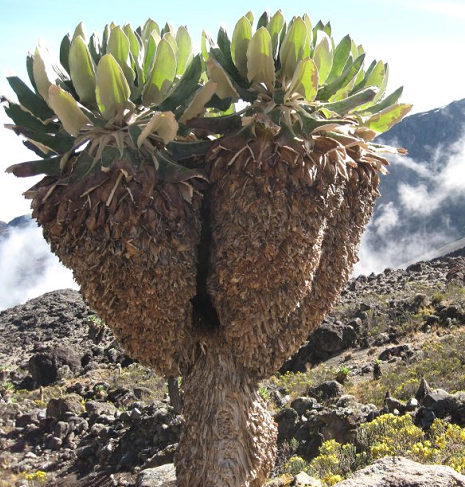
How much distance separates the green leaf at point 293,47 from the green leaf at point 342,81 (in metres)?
0.28

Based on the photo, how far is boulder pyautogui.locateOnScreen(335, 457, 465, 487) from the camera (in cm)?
398

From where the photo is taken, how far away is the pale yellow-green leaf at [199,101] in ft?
10.3

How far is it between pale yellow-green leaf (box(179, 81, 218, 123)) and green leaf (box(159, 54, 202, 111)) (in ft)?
0.35

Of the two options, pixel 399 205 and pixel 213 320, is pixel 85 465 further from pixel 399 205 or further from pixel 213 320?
pixel 399 205

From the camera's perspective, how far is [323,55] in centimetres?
338

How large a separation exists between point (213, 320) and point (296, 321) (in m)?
0.53

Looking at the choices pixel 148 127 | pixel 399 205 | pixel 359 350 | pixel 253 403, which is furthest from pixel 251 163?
pixel 399 205

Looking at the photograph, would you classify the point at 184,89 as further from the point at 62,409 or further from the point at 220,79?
the point at 62,409

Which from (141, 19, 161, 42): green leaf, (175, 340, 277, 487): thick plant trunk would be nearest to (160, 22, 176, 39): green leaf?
(141, 19, 161, 42): green leaf

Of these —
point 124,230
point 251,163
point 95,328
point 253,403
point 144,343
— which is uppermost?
point 95,328

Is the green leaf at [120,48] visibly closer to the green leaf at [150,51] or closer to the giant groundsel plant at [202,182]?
the giant groundsel plant at [202,182]

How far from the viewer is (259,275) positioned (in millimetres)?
3246

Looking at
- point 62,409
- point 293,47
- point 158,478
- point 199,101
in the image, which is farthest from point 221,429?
point 62,409

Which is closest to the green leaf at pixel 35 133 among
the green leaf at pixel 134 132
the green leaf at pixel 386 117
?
the green leaf at pixel 134 132
